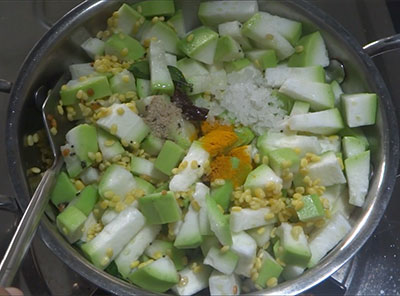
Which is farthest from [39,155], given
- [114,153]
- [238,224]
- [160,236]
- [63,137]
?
[238,224]

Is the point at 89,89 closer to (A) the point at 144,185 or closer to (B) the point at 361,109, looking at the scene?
(A) the point at 144,185

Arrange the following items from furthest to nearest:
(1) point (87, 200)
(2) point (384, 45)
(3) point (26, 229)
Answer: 1. (2) point (384, 45)
2. (1) point (87, 200)
3. (3) point (26, 229)

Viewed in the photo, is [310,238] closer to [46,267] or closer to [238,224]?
[238,224]

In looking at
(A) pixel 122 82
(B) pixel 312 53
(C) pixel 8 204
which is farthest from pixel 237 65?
(C) pixel 8 204

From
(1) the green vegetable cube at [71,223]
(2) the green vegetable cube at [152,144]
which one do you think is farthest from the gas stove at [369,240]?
(2) the green vegetable cube at [152,144]

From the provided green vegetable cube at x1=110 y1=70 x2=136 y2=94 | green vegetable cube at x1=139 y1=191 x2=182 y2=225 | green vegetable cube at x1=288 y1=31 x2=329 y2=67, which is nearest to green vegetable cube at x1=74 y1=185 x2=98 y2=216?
green vegetable cube at x1=139 y1=191 x2=182 y2=225
